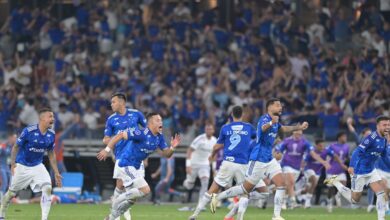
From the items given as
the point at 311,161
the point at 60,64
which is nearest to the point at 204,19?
the point at 60,64

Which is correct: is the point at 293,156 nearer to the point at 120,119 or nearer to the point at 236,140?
the point at 236,140

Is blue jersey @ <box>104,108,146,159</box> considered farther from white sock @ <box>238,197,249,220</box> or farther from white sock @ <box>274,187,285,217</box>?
white sock @ <box>274,187,285,217</box>

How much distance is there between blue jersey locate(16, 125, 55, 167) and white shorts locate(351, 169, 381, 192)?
5.69 metres

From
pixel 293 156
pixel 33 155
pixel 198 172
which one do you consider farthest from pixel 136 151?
pixel 198 172

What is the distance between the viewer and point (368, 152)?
2239 cm

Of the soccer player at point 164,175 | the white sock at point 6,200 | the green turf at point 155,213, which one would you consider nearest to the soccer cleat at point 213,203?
the green turf at point 155,213

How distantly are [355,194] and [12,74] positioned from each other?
1803 centimetres

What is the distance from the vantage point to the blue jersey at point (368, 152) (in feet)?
73.1

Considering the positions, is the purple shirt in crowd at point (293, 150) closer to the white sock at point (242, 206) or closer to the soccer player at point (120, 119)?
the soccer player at point (120, 119)

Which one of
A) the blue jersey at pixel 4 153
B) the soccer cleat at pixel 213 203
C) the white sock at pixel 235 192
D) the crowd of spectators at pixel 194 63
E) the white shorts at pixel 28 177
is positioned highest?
the crowd of spectators at pixel 194 63

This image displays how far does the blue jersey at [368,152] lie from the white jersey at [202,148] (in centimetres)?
Answer: 795

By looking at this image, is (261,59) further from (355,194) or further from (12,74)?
(355,194)

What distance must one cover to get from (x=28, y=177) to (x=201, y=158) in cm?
904

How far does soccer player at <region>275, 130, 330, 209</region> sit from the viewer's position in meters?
29.7
